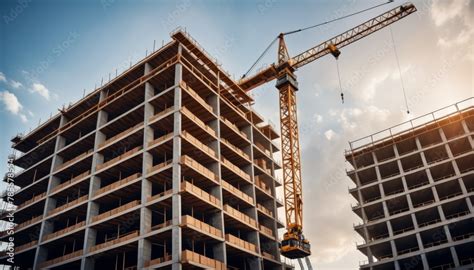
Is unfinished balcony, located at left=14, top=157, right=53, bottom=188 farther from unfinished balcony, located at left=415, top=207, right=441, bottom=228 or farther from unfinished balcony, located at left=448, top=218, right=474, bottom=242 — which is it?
unfinished balcony, located at left=448, top=218, right=474, bottom=242

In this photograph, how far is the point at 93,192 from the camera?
182 ft

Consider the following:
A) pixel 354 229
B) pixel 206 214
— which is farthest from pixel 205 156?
pixel 354 229

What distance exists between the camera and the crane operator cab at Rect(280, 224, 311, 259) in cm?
5828

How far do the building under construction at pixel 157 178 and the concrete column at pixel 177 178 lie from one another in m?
0.11

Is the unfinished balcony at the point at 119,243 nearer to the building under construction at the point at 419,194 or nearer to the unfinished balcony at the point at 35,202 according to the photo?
the unfinished balcony at the point at 35,202

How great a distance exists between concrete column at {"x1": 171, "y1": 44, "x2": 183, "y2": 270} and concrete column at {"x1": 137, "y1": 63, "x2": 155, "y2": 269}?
376cm

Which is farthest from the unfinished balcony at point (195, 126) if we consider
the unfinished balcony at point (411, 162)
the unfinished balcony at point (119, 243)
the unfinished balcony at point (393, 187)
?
the unfinished balcony at point (411, 162)

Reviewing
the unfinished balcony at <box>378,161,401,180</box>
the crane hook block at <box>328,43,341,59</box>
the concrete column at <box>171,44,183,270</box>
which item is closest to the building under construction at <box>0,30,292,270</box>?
the concrete column at <box>171,44,183,270</box>

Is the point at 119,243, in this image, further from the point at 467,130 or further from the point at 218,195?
the point at 467,130

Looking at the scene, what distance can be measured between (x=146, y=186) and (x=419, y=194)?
148ft

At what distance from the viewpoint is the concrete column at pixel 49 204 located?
188 feet

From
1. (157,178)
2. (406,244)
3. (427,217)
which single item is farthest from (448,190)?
(157,178)

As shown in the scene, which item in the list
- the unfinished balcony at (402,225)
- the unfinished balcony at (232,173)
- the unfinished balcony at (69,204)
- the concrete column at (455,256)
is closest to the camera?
Answer: the unfinished balcony at (69,204)

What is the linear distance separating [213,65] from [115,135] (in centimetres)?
1750
